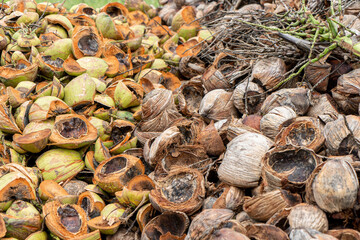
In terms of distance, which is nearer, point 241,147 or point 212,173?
point 241,147

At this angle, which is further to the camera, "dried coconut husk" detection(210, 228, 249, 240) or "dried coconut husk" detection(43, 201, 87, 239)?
"dried coconut husk" detection(43, 201, 87, 239)

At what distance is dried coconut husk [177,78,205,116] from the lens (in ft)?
9.99

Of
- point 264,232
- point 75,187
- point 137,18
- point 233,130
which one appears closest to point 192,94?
point 233,130

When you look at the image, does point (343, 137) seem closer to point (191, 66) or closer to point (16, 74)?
point (191, 66)

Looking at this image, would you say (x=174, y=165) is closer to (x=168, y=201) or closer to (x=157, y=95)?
(x=168, y=201)

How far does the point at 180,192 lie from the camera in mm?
2215

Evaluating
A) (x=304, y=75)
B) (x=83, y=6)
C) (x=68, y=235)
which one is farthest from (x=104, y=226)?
(x=83, y=6)

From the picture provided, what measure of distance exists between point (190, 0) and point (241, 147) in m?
3.64

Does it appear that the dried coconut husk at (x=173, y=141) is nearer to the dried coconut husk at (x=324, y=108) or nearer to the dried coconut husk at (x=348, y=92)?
the dried coconut husk at (x=324, y=108)

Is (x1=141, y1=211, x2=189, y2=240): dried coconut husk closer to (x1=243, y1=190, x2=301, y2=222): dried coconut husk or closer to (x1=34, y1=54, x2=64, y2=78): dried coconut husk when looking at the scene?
(x1=243, y1=190, x2=301, y2=222): dried coconut husk

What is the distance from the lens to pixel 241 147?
2.08 metres

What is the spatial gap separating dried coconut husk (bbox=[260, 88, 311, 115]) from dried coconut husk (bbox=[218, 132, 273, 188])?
0.40 m

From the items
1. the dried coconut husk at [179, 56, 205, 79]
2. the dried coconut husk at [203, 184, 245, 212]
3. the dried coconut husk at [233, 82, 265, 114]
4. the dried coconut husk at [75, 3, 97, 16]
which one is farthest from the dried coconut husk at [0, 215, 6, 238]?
the dried coconut husk at [75, 3, 97, 16]

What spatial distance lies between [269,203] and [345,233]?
365 millimetres
